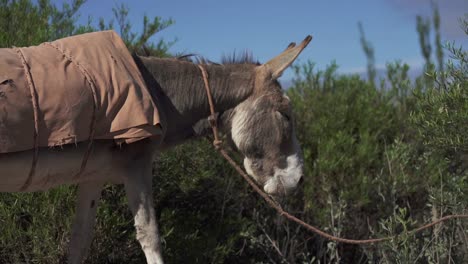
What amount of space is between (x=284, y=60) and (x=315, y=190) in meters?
2.89

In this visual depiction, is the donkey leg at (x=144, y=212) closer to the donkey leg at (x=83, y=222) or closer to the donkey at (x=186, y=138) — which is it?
the donkey at (x=186, y=138)

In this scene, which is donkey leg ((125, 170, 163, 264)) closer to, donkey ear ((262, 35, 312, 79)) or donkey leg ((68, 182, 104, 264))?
donkey leg ((68, 182, 104, 264))

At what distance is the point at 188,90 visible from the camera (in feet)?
13.3

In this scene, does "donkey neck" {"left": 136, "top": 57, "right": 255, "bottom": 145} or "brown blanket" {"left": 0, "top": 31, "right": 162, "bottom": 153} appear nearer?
"brown blanket" {"left": 0, "top": 31, "right": 162, "bottom": 153}

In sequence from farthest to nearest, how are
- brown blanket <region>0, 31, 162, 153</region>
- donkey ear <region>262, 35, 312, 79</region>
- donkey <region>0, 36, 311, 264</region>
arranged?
donkey ear <region>262, 35, 312, 79</region>
donkey <region>0, 36, 311, 264</region>
brown blanket <region>0, 31, 162, 153</region>

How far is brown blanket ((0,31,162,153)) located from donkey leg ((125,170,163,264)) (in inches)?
12.2

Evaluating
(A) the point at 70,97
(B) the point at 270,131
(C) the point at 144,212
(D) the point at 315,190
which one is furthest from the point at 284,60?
(D) the point at 315,190

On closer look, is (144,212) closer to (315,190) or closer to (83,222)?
(83,222)

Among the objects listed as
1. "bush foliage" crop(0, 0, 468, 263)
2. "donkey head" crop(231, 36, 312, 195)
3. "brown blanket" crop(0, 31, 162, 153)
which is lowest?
"bush foliage" crop(0, 0, 468, 263)

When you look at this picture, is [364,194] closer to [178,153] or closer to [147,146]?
[178,153]

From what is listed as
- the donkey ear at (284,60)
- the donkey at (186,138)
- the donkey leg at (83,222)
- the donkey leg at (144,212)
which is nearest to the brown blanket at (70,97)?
the donkey at (186,138)

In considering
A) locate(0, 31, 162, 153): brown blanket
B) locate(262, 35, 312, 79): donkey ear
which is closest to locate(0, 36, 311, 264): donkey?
locate(262, 35, 312, 79): donkey ear

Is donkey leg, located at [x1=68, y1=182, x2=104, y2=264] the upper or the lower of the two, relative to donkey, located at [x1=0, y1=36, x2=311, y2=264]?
lower

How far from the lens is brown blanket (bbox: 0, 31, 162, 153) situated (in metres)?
3.20
